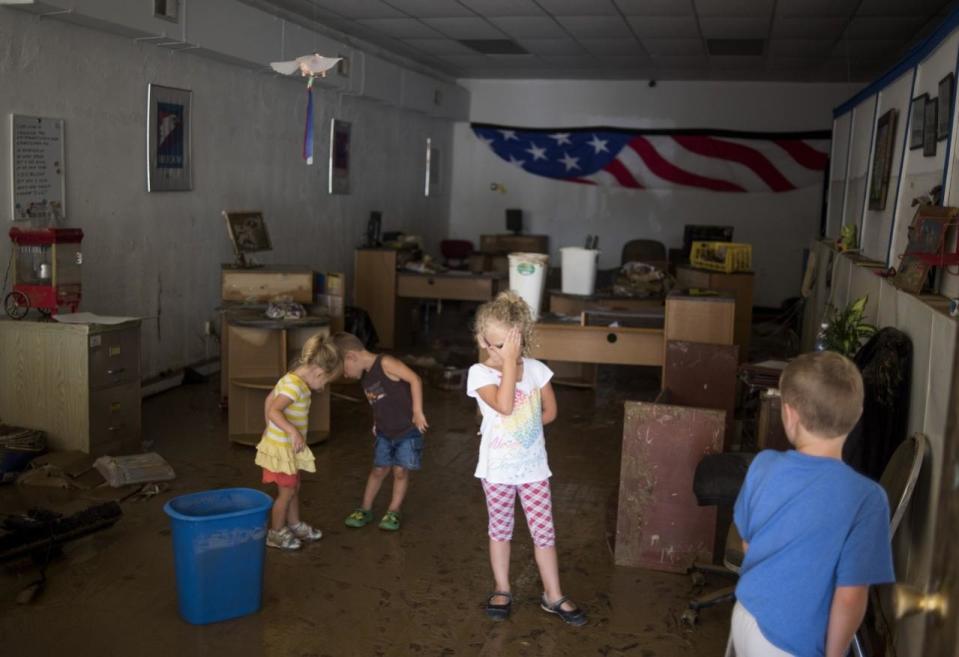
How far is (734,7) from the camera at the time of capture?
26.2 feet

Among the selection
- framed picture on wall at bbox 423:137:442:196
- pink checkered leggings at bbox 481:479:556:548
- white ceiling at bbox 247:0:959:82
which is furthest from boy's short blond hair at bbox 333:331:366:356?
framed picture on wall at bbox 423:137:442:196

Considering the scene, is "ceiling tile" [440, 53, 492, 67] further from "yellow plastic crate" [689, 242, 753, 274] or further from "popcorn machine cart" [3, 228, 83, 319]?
"popcorn machine cart" [3, 228, 83, 319]

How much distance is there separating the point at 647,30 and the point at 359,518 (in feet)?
20.6

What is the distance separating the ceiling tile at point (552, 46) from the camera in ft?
33.3

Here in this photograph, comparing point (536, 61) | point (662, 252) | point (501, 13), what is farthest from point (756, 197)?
point (501, 13)

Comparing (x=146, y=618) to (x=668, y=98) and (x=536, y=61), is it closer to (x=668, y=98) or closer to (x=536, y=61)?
(x=536, y=61)

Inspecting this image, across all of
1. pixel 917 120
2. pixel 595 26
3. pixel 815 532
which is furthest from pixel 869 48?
pixel 815 532

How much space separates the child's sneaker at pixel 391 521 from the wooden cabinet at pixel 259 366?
1.48 meters

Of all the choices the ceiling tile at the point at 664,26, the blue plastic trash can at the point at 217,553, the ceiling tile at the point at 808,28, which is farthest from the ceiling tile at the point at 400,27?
the blue plastic trash can at the point at 217,553

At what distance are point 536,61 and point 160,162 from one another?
5.78 m

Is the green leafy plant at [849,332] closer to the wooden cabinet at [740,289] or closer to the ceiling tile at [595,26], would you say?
the wooden cabinet at [740,289]

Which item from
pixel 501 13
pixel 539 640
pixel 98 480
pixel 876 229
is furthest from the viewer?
pixel 501 13

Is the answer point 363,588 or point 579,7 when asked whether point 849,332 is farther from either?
point 579,7

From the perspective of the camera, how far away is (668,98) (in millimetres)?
13094
